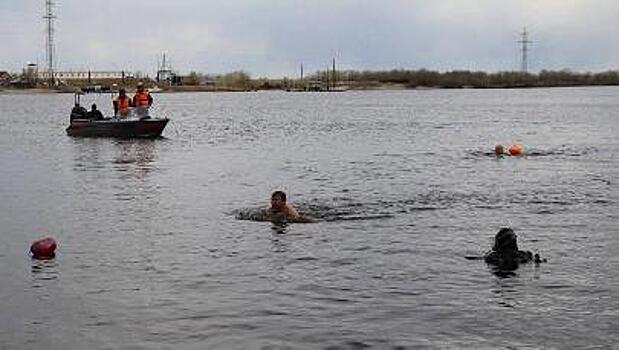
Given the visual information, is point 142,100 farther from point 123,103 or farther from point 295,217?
point 295,217

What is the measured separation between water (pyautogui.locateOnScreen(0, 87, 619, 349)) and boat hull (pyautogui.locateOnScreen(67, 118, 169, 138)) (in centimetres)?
752

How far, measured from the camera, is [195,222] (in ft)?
65.8

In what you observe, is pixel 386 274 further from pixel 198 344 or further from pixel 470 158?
pixel 470 158

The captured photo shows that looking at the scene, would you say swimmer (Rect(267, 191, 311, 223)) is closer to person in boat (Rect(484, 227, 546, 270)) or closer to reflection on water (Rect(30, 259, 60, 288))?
reflection on water (Rect(30, 259, 60, 288))

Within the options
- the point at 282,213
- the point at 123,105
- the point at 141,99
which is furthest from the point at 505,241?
the point at 123,105

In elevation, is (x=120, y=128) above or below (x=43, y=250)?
above

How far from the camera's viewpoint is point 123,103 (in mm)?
42312

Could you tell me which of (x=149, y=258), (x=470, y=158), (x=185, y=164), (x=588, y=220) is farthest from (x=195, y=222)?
A: (x=470, y=158)

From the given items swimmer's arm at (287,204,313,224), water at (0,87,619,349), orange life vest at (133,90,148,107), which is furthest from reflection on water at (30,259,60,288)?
orange life vest at (133,90,148,107)

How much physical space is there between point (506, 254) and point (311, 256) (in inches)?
128

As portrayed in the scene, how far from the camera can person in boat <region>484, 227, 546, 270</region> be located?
48.5 feet

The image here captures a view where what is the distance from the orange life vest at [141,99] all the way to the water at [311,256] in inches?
281

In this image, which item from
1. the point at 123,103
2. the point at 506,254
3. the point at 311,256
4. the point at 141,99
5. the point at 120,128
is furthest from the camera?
the point at 120,128

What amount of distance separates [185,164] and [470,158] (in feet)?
36.5
